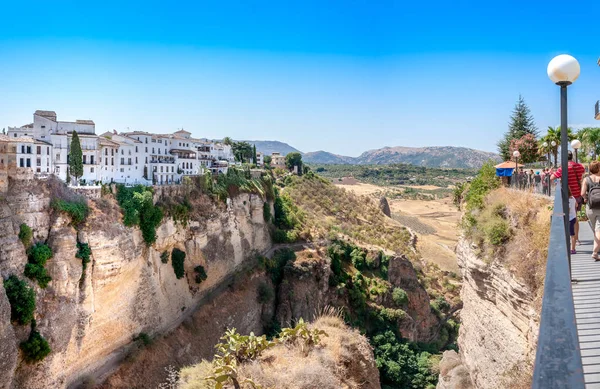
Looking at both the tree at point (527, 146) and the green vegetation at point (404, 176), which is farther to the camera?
the green vegetation at point (404, 176)

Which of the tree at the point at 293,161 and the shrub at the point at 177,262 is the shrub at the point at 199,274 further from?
the tree at the point at 293,161

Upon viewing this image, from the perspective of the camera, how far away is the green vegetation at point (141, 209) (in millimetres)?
26672

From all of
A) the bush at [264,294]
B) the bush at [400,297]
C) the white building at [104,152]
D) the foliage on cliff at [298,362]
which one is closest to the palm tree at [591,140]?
the bush at [400,297]

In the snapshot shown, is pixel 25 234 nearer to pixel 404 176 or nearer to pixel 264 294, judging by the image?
pixel 264 294

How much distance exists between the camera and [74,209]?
→ 22906 millimetres

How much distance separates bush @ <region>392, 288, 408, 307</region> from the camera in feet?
132

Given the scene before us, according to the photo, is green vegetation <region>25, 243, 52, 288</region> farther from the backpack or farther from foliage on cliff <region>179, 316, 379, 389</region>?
the backpack

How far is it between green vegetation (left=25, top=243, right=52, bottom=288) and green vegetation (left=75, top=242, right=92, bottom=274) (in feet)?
4.89

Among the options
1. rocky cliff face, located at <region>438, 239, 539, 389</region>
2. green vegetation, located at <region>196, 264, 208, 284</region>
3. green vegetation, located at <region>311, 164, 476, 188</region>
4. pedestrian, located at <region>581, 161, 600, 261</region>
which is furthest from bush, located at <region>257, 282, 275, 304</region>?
green vegetation, located at <region>311, 164, 476, 188</region>

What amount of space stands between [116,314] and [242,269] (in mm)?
14071

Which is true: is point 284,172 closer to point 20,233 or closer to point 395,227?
point 395,227

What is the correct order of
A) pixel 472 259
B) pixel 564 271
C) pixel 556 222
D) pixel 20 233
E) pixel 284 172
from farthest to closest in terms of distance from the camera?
pixel 284 172
pixel 20 233
pixel 472 259
pixel 556 222
pixel 564 271

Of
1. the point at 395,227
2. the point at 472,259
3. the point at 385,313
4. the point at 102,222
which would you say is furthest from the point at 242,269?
the point at 395,227

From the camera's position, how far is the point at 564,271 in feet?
10.5
